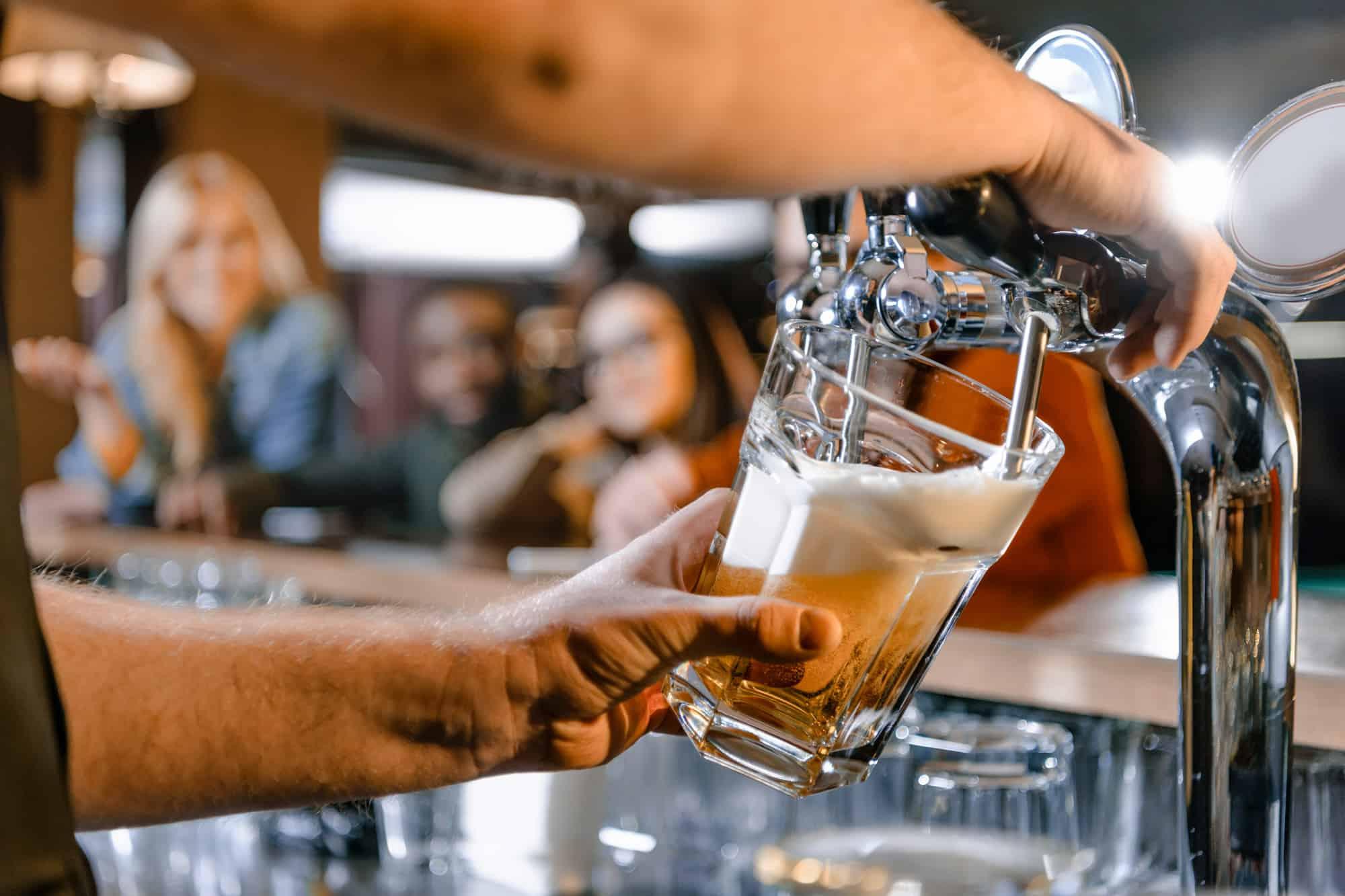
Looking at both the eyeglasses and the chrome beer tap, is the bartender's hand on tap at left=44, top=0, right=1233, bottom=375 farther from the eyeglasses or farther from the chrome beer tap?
the eyeglasses

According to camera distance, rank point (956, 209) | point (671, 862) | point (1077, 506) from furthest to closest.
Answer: point (1077, 506), point (671, 862), point (956, 209)

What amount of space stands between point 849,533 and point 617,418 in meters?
2.60

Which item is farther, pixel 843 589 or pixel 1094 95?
pixel 1094 95

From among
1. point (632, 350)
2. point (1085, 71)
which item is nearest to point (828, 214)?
point (1085, 71)

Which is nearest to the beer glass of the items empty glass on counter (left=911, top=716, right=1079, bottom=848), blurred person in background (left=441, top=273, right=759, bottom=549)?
empty glass on counter (left=911, top=716, right=1079, bottom=848)

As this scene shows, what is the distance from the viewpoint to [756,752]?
19.2 inches

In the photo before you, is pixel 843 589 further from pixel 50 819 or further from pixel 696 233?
pixel 696 233

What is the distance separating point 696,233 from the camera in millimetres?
5367

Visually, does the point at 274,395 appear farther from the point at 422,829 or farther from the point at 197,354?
the point at 422,829

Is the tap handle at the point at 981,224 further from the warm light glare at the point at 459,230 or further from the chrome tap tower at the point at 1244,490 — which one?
the warm light glare at the point at 459,230

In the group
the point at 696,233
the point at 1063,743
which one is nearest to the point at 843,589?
the point at 1063,743

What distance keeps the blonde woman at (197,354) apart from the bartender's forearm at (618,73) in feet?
10.4

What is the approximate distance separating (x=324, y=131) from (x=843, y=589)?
5042mm

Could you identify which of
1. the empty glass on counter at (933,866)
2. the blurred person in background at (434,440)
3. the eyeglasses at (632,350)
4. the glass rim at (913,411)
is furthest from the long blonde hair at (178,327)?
the glass rim at (913,411)
